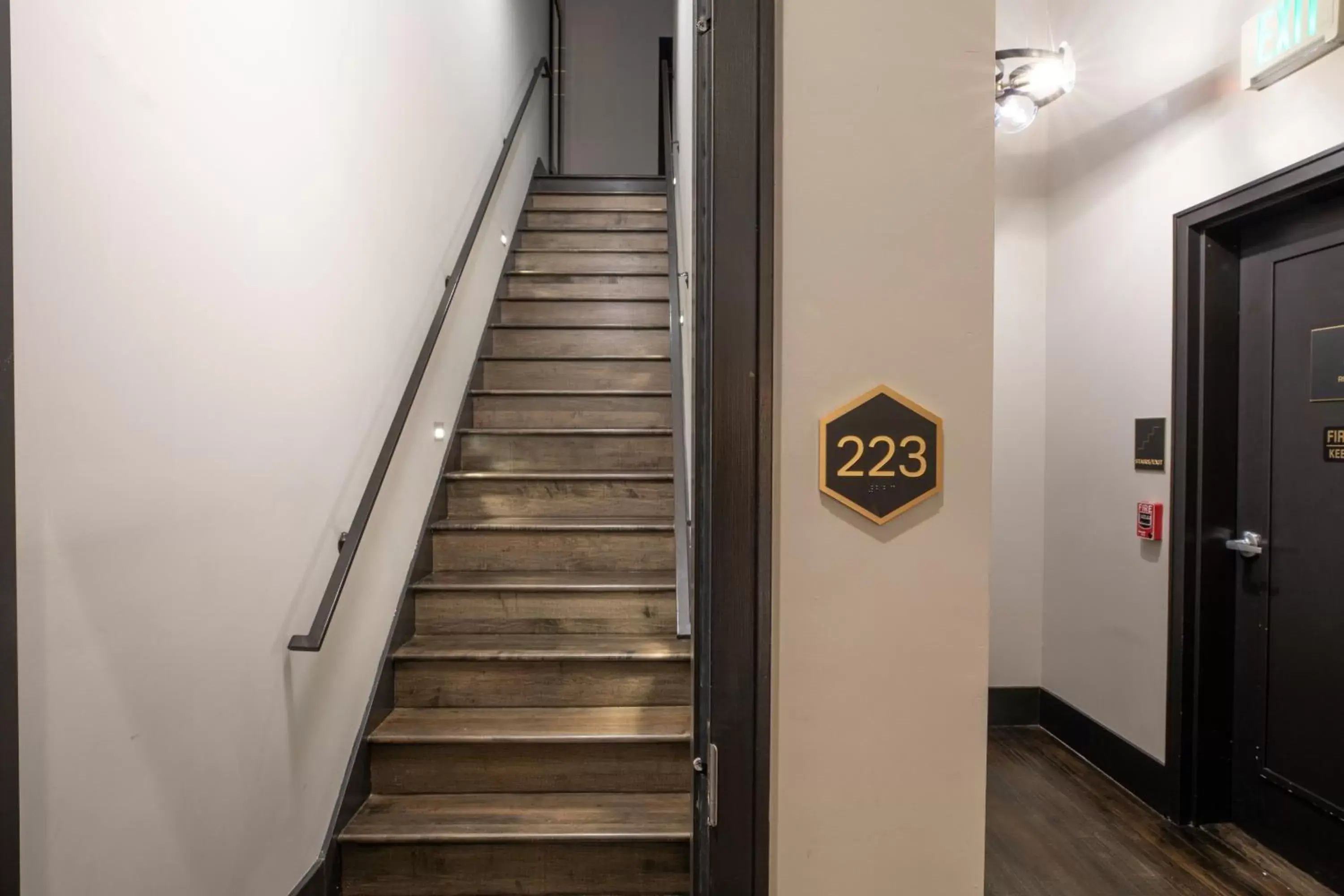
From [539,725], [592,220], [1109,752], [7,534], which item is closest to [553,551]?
[539,725]

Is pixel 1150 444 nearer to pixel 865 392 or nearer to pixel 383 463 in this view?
pixel 865 392

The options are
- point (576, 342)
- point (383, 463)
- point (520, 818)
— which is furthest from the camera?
point (576, 342)

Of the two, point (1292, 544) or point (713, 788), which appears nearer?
point (713, 788)

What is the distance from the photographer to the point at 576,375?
374 centimetres

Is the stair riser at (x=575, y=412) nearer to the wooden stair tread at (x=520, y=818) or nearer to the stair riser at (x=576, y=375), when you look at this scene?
the stair riser at (x=576, y=375)

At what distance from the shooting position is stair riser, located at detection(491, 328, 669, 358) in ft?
12.8

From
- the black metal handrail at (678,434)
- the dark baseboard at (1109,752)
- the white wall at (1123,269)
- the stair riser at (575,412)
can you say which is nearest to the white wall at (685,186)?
the black metal handrail at (678,434)

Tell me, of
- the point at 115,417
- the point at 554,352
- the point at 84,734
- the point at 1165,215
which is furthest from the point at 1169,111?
the point at 84,734

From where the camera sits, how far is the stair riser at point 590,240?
4633 mm

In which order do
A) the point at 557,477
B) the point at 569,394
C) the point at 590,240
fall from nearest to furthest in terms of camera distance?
the point at 557,477, the point at 569,394, the point at 590,240

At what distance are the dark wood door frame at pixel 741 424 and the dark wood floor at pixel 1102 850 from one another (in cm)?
177

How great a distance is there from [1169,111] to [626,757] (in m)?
2.95

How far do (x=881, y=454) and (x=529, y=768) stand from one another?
185cm

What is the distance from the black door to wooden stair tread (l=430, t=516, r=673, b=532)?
206 centimetres
